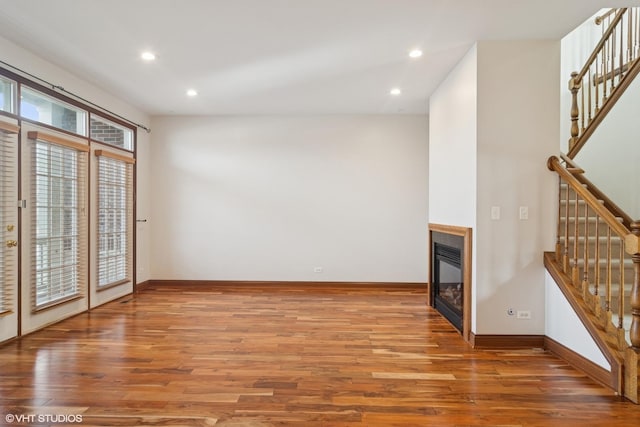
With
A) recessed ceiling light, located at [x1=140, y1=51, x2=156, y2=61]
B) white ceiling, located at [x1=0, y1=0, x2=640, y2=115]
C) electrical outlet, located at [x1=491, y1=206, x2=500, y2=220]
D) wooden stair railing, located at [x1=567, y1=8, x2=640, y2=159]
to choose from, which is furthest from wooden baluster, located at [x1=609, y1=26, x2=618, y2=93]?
recessed ceiling light, located at [x1=140, y1=51, x2=156, y2=61]

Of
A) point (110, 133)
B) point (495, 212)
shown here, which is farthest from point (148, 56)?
point (495, 212)

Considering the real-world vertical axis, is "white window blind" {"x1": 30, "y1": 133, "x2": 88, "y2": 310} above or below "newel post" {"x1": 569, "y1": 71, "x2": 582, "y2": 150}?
below

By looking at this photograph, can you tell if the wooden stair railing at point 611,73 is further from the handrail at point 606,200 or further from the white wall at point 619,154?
the handrail at point 606,200

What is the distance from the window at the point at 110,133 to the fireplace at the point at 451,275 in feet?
14.9

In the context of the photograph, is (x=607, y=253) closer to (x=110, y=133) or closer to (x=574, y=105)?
(x=574, y=105)

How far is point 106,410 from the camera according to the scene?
7.24ft

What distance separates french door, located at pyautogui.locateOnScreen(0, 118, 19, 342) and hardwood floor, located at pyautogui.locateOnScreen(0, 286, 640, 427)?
0.27 metres

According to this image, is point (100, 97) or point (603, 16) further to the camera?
point (100, 97)

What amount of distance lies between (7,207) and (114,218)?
5.55ft

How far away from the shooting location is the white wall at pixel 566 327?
2645 mm

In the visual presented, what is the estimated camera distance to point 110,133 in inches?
192

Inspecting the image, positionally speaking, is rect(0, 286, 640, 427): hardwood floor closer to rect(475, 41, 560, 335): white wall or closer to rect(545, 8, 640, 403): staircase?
rect(545, 8, 640, 403): staircase

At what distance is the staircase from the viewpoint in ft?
7.82

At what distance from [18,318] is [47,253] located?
0.69m
